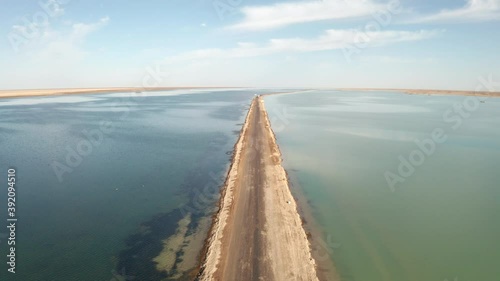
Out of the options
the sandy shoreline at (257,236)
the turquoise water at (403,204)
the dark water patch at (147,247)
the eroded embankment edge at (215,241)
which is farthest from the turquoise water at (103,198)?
the turquoise water at (403,204)

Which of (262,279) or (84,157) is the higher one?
(84,157)

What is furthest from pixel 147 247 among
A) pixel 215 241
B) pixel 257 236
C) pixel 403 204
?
pixel 403 204

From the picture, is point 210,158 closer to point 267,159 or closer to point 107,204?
point 267,159

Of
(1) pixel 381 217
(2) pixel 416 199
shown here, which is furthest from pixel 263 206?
(2) pixel 416 199

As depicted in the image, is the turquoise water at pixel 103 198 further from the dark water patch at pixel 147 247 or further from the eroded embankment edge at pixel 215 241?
the eroded embankment edge at pixel 215 241

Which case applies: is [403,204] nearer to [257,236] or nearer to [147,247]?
[257,236]

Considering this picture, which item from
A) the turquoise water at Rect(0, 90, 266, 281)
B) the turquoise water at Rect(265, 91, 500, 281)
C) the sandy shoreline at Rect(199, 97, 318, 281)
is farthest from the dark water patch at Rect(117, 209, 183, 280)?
the turquoise water at Rect(265, 91, 500, 281)

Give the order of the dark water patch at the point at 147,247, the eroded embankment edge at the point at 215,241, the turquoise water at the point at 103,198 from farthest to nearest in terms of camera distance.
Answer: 1. the turquoise water at the point at 103,198
2. the dark water patch at the point at 147,247
3. the eroded embankment edge at the point at 215,241

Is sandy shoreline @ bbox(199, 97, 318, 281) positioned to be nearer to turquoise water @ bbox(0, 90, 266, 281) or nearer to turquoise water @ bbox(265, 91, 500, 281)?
turquoise water @ bbox(0, 90, 266, 281)
